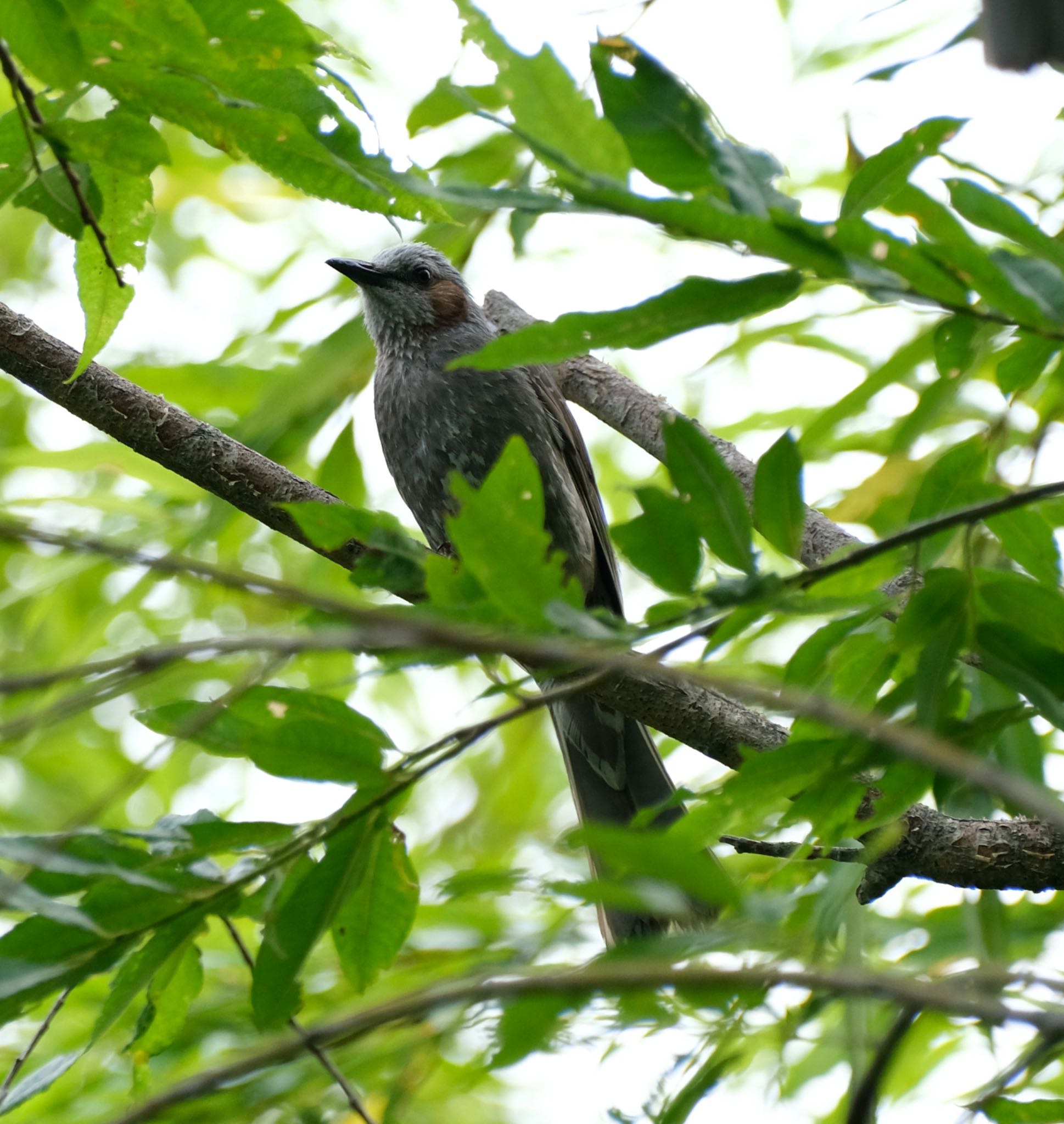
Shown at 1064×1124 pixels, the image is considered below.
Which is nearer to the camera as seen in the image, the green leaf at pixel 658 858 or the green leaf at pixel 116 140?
the green leaf at pixel 658 858

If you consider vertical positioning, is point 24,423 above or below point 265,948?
above

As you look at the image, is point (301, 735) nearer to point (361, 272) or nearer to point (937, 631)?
point (937, 631)

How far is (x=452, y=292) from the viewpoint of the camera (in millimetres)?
4738

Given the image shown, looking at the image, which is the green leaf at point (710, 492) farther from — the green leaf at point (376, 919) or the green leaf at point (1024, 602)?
the green leaf at point (376, 919)

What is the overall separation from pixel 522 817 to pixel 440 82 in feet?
10.9

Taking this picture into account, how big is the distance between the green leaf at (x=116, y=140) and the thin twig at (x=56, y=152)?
19 millimetres

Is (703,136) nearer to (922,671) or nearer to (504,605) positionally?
(504,605)

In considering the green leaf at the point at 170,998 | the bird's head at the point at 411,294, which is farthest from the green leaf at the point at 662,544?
the bird's head at the point at 411,294

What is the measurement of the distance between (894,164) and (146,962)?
1323mm

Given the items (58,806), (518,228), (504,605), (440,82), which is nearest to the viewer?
(504,605)

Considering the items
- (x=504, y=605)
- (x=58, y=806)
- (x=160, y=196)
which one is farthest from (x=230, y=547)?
(x=504, y=605)

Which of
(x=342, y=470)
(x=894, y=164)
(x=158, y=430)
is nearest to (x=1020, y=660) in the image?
(x=894, y=164)

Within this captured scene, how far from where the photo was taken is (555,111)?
4.20 feet

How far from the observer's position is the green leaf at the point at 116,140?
1631mm
